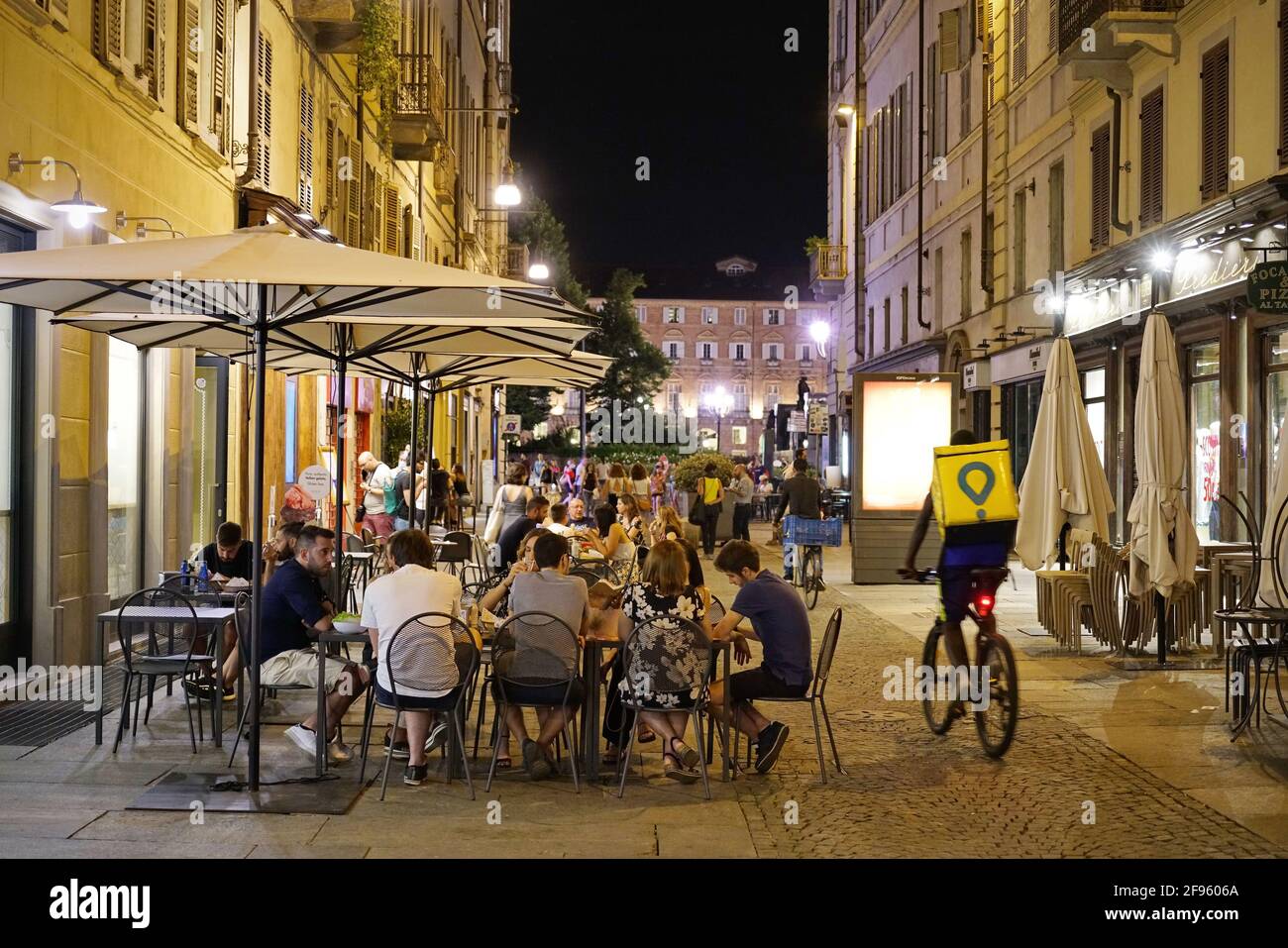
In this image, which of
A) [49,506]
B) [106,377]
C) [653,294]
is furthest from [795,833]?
[653,294]

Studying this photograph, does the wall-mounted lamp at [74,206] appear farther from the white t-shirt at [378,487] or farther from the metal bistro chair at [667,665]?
the white t-shirt at [378,487]

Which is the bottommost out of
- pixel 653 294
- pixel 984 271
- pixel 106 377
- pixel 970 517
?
pixel 970 517

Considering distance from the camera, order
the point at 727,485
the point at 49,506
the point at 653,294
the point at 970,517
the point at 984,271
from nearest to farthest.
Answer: the point at 970,517 → the point at 49,506 → the point at 984,271 → the point at 727,485 → the point at 653,294

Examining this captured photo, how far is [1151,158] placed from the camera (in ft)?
63.7

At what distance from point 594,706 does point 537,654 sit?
58 cm

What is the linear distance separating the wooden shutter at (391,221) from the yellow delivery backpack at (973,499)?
18347 millimetres

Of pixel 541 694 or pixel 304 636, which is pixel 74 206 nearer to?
pixel 304 636

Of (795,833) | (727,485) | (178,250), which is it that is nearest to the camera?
(795,833)

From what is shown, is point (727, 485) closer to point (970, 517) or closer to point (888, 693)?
point (888, 693)

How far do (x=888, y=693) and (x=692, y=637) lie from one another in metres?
3.84

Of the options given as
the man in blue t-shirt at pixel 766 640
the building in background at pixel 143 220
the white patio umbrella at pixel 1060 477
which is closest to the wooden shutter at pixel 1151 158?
the white patio umbrella at pixel 1060 477

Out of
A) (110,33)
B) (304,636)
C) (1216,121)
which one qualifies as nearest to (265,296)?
(304,636)

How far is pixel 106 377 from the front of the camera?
12234 mm

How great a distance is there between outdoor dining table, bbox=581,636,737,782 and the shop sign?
6.02m
